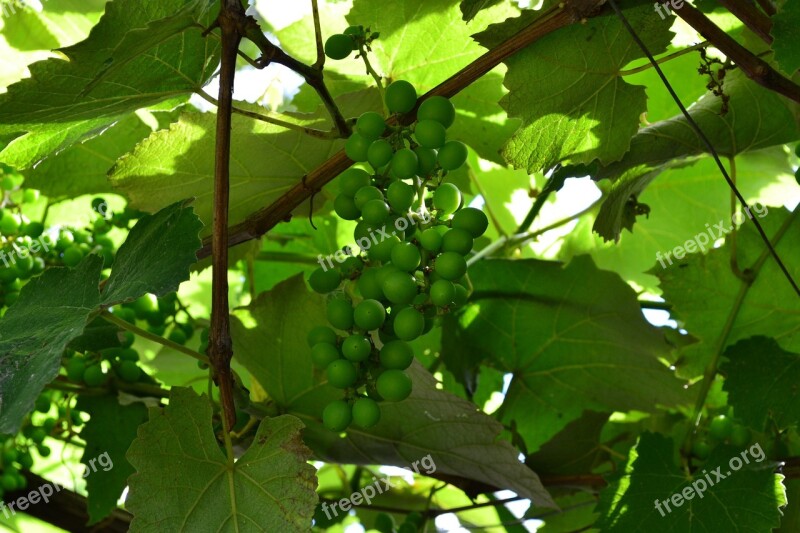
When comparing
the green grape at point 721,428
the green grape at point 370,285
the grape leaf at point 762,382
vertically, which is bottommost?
the green grape at point 721,428

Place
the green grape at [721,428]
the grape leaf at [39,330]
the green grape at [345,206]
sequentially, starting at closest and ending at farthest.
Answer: the grape leaf at [39,330]
the green grape at [345,206]
the green grape at [721,428]

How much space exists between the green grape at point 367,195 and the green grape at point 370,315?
112mm

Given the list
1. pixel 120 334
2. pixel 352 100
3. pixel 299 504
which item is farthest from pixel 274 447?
pixel 352 100

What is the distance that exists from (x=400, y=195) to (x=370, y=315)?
0.13m

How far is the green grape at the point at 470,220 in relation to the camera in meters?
0.90

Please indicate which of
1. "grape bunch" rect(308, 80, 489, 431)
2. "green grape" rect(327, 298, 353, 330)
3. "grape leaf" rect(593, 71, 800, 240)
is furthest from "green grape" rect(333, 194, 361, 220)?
"grape leaf" rect(593, 71, 800, 240)

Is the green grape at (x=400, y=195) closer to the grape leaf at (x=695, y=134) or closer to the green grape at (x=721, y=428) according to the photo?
the grape leaf at (x=695, y=134)

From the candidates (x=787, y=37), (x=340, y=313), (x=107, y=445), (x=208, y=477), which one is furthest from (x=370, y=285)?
(x=107, y=445)

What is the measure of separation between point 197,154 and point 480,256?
61 centimetres

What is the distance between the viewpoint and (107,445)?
132 cm

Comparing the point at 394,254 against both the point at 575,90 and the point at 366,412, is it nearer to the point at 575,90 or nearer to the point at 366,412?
the point at 366,412

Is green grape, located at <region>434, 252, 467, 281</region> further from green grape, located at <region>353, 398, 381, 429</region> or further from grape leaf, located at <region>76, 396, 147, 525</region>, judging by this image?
grape leaf, located at <region>76, 396, 147, 525</region>

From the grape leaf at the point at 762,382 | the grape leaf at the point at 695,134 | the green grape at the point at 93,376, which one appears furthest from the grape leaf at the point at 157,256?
the grape leaf at the point at 762,382

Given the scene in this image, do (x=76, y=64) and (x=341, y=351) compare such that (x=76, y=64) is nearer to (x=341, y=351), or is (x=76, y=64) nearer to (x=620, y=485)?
(x=341, y=351)
